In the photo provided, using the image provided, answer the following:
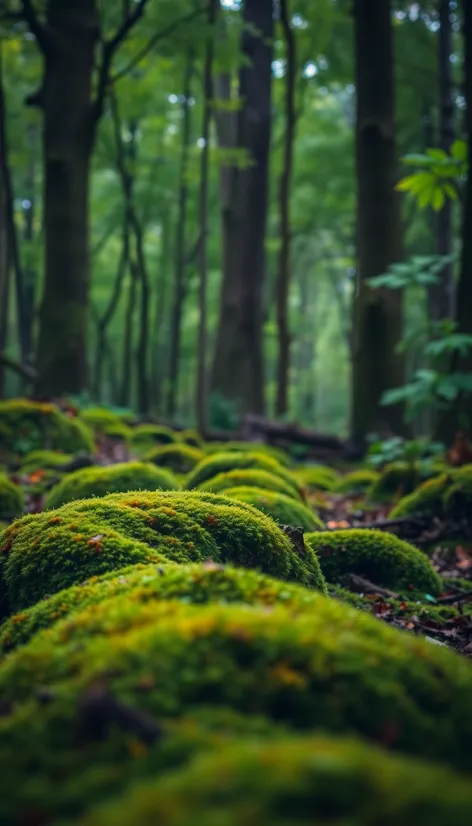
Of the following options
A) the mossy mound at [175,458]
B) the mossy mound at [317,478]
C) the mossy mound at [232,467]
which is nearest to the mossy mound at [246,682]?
the mossy mound at [232,467]

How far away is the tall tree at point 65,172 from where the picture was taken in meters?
10.2

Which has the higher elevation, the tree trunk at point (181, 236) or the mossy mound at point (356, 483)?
the tree trunk at point (181, 236)

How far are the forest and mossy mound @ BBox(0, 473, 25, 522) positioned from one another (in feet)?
0.03

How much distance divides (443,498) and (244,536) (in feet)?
9.98

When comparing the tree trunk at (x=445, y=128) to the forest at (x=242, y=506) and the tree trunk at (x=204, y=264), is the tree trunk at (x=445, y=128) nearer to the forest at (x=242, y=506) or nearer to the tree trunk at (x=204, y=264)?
the forest at (x=242, y=506)

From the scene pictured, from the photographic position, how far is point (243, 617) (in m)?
1.57

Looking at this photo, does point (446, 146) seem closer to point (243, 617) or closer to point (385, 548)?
point (385, 548)

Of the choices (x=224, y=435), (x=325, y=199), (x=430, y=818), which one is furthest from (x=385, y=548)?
(x=325, y=199)

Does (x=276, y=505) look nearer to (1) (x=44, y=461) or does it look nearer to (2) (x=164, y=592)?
(2) (x=164, y=592)

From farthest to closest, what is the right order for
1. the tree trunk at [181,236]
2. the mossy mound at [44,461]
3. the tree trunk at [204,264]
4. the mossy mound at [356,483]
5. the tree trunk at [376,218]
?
the tree trunk at [181,236] < the tree trunk at [204,264] < the tree trunk at [376,218] < the mossy mound at [356,483] < the mossy mound at [44,461]

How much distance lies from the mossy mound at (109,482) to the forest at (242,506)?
0.08 feet

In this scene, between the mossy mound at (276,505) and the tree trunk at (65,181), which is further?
the tree trunk at (65,181)

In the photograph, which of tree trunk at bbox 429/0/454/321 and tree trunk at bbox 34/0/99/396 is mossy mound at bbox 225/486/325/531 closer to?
tree trunk at bbox 34/0/99/396

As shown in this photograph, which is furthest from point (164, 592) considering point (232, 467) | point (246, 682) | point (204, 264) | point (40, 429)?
point (204, 264)
